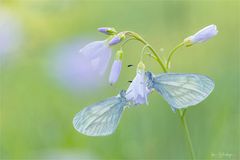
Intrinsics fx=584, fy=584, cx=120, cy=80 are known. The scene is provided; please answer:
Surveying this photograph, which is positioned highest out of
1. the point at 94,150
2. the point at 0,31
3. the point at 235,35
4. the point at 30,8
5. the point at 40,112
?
the point at 30,8

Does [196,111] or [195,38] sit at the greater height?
[195,38]

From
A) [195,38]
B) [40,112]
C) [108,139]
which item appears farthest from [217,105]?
[195,38]

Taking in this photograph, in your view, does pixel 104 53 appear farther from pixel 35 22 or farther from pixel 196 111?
pixel 35 22

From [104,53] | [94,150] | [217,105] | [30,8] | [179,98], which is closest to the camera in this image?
[179,98]

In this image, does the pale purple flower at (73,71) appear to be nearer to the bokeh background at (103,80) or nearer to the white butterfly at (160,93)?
the bokeh background at (103,80)

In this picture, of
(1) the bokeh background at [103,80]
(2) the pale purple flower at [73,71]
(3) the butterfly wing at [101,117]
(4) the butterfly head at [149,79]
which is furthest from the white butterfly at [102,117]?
(2) the pale purple flower at [73,71]

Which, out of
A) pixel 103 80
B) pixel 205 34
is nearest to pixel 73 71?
pixel 103 80
